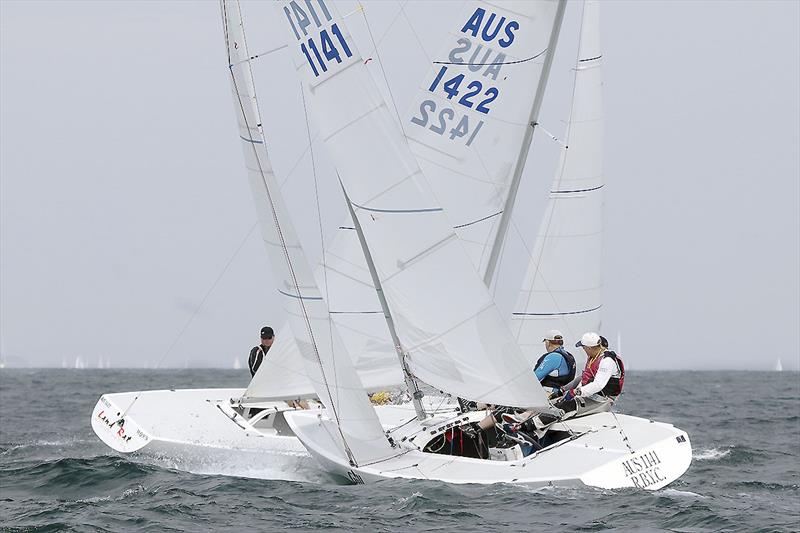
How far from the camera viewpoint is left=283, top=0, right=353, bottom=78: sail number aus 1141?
34.7ft

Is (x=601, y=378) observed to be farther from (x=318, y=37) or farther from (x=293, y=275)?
(x=318, y=37)

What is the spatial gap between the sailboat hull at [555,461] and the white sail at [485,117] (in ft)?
9.27

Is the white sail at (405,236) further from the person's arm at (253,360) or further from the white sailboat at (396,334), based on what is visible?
the person's arm at (253,360)

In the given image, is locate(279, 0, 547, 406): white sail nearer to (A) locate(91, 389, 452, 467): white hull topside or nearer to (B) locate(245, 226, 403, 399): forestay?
(B) locate(245, 226, 403, 399): forestay

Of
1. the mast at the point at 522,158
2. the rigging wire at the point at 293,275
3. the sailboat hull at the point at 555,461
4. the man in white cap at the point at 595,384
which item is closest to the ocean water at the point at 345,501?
the sailboat hull at the point at 555,461

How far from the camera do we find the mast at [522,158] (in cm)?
1316

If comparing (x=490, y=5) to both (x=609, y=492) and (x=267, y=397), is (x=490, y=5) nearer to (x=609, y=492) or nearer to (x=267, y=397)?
(x=267, y=397)

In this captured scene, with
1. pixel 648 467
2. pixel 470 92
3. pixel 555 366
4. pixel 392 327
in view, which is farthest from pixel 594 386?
pixel 470 92

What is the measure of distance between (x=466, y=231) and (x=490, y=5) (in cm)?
248

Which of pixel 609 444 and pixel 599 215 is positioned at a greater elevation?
pixel 599 215

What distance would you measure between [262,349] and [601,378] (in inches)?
174

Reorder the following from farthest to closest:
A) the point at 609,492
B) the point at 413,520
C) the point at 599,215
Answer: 1. the point at 599,215
2. the point at 609,492
3. the point at 413,520

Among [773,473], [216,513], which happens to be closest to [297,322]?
[216,513]

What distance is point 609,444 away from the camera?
35.2 ft
